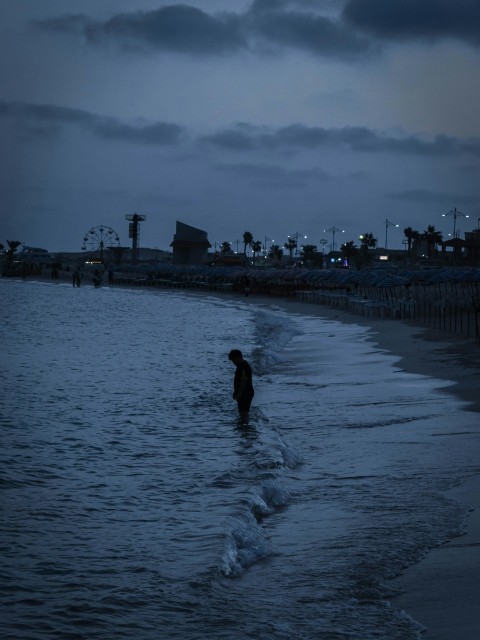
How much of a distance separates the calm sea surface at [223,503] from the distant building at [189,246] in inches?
5860

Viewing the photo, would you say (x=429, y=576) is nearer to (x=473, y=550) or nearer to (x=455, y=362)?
(x=473, y=550)

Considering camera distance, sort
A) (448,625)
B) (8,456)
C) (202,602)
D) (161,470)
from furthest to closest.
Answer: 1. (8,456)
2. (161,470)
3. (202,602)
4. (448,625)

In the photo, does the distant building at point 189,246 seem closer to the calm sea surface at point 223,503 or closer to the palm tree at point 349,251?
the palm tree at point 349,251

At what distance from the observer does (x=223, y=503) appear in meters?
9.48

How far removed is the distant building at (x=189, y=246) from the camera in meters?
170

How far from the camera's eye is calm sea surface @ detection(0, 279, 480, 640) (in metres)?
6.41

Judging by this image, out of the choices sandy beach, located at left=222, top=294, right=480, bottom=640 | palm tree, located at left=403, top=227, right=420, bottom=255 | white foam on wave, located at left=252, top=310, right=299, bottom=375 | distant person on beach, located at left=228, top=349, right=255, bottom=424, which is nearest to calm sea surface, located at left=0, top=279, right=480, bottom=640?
sandy beach, located at left=222, top=294, right=480, bottom=640

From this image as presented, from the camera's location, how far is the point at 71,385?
70.5 feet

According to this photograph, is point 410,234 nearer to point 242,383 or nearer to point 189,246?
point 189,246

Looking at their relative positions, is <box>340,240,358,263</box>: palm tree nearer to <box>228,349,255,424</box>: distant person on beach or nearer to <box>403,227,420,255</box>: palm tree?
<box>403,227,420,255</box>: palm tree

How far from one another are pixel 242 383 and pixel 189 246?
15605cm

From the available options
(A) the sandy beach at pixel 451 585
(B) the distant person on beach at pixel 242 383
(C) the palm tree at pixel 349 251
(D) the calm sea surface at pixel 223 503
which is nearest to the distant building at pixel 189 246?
(C) the palm tree at pixel 349 251

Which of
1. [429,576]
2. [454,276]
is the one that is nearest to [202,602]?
[429,576]

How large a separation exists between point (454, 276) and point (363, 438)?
4232cm
